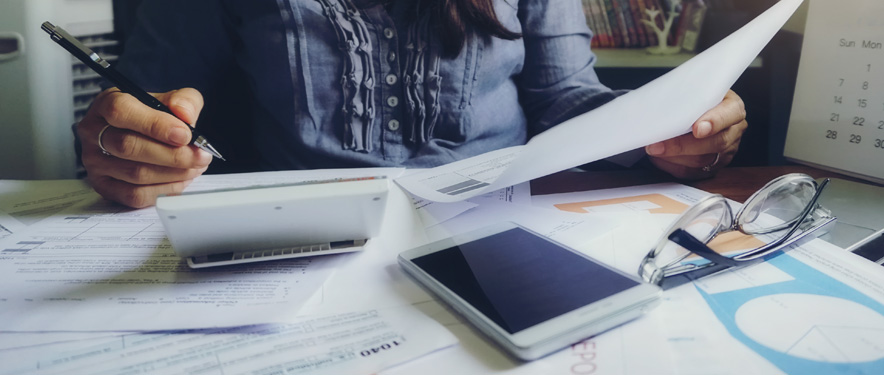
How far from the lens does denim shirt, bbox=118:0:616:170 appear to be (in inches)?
26.5

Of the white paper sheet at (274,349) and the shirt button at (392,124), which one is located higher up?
the shirt button at (392,124)

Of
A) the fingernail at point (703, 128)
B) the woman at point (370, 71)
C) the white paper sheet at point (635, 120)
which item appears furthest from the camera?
the woman at point (370, 71)

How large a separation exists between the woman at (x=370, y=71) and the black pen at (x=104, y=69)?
0.14 m

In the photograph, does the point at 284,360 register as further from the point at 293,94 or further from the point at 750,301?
the point at 293,94

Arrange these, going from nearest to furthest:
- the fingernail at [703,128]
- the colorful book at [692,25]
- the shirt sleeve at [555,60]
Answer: the fingernail at [703,128]
the shirt sleeve at [555,60]
the colorful book at [692,25]

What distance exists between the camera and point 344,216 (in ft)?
1.27

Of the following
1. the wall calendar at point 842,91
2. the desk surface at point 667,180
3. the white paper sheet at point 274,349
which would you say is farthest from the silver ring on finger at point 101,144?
the wall calendar at point 842,91

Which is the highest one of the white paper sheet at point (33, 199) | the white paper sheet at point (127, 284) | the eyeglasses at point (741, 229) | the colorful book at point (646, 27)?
the colorful book at point (646, 27)

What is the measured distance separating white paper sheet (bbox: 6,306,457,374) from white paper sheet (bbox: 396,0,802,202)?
0.16 metres

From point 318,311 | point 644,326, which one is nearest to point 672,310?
point 644,326

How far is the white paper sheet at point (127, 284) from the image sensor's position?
34cm

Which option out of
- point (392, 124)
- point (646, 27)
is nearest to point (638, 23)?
point (646, 27)

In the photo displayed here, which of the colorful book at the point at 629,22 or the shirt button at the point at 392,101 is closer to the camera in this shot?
the shirt button at the point at 392,101

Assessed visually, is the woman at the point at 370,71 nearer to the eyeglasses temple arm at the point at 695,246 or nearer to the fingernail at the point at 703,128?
the fingernail at the point at 703,128
